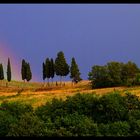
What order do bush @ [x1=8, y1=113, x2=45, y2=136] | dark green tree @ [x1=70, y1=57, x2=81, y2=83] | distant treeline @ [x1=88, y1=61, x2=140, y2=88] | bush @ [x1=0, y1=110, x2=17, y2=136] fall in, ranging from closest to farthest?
bush @ [x1=8, y1=113, x2=45, y2=136] → bush @ [x1=0, y1=110, x2=17, y2=136] → distant treeline @ [x1=88, y1=61, x2=140, y2=88] → dark green tree @ [x1=70, y1=57, x2=81, y2=83]

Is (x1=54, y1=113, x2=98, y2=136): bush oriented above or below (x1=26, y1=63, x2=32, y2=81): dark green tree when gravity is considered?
below

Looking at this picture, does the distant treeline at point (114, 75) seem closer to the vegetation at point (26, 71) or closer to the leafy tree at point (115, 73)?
the leafy tree at point (115, 73)

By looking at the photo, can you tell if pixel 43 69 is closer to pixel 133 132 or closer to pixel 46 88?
pixel 46 88

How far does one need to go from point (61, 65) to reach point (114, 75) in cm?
556

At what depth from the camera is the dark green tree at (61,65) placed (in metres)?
37.0

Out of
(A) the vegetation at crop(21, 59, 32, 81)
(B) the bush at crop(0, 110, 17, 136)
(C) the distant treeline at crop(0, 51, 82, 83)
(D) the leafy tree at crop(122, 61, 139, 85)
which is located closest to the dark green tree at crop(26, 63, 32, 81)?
(A) the vegetation at crop(21, 59, 32, 81)

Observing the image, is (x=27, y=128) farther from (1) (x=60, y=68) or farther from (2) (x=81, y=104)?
(1) (x=60, y=68)

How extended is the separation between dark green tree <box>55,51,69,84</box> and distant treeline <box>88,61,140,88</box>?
102 inches

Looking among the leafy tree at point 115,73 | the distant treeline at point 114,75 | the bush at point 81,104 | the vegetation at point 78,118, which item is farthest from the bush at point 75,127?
the leafy tree at point 115,73

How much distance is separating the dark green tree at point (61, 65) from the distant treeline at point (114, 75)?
102 inches

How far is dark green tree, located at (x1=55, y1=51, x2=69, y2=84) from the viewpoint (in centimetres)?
3703

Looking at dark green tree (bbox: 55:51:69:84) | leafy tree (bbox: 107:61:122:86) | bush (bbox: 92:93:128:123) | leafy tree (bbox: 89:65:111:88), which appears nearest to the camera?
bush (bbox: 92:93:128:123)

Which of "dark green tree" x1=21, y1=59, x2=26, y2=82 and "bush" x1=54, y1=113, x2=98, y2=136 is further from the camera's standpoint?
"dark green tree" x1=21, y1=59, x2=26, y2=82

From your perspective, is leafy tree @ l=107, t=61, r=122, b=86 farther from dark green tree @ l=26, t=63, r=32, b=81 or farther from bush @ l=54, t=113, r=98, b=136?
bush @ l=54, t=113, r=98, b=136
